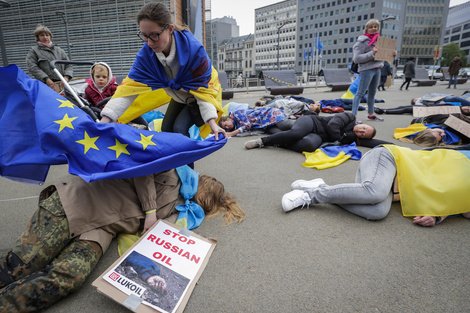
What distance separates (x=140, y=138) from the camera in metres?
1.99

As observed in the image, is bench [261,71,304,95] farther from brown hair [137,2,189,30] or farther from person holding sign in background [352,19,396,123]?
brown hair [137,2,189,30]

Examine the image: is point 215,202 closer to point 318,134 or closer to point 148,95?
point 148,95

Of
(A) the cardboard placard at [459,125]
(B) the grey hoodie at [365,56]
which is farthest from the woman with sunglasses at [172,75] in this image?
(B) the grey hoodie at [365,56]

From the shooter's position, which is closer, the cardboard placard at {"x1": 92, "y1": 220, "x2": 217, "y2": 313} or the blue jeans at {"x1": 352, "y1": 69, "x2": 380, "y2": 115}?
the cardboard placard at {"x1": 92, "y1": 220, "x2": 217, "y2": 313}

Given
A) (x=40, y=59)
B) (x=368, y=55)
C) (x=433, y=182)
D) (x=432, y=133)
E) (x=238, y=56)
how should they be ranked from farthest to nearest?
(x=238, y=56), (x=368, y=55), (x=40, y=59), (x=432, y=133), (x=433, y=182)

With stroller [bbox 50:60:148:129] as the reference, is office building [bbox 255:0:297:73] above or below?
above

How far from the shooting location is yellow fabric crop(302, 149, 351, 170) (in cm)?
382

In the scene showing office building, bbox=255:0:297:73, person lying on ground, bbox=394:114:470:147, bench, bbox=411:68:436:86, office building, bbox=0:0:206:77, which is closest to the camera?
person lying on ground, bbox=394:114:470:147

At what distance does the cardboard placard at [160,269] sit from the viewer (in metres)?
1.46

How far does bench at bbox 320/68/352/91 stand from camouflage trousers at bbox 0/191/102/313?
1494 cm

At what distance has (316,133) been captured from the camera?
4664mm

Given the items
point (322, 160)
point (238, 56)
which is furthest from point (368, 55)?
point (238, 56)

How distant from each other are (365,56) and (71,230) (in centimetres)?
616

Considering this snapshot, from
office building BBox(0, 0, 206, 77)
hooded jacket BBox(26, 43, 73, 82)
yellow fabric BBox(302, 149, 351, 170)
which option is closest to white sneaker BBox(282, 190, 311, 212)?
yellow fabric BBox(302, 149, 351, 170)
